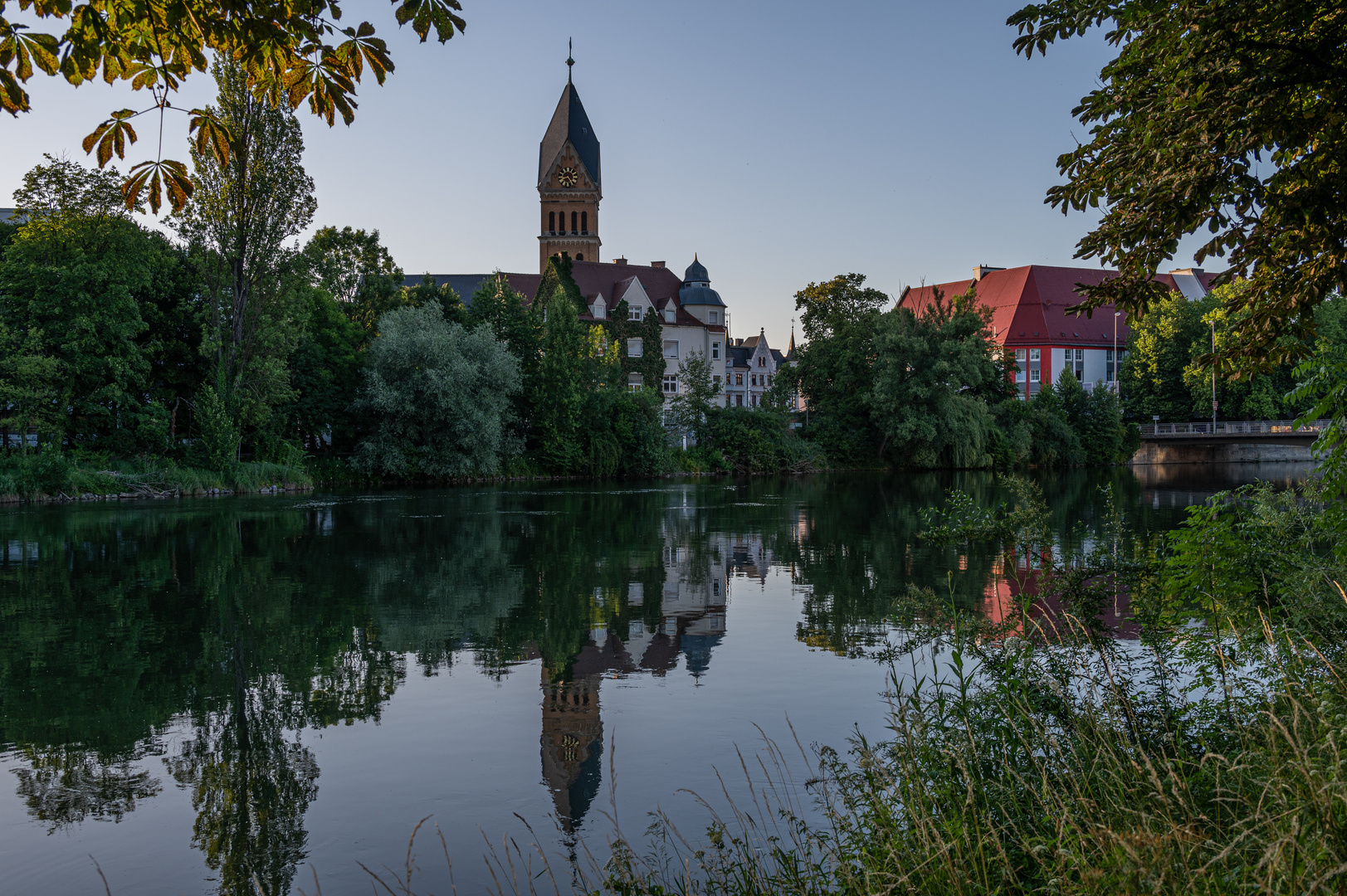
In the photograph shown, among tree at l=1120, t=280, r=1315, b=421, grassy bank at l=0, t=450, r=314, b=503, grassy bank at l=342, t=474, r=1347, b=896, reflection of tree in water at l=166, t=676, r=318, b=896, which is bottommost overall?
reflection of tree in water at l=166, t=676, r=318, b=896

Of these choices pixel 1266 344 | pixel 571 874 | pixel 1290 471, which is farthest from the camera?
pixel 1290 471

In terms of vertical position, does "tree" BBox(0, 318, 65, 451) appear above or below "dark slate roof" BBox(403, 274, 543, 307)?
below

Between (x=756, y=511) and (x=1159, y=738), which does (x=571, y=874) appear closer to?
(x=1159, y=738)

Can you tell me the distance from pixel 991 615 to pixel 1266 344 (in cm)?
555

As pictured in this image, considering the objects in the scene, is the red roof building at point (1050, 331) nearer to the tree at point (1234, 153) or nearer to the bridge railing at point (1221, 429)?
the bridge railing at point (1221, 429)

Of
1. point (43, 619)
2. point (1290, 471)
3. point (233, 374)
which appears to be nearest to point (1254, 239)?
point (43, 619)

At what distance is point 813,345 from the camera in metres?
63.6

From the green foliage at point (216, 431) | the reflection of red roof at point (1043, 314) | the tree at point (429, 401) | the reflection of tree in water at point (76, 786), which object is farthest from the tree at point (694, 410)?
the reflection of tree in water at point (76, 786)

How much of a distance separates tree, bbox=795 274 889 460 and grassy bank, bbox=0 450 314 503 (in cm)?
3189

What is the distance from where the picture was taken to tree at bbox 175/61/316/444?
1387 inches

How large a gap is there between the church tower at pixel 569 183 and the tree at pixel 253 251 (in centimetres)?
5293

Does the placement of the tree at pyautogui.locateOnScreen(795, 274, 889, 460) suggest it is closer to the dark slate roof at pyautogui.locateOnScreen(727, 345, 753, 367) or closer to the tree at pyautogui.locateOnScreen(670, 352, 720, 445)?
the tree at pyautogui.locateOnScreen(670, 352, 720, 445)

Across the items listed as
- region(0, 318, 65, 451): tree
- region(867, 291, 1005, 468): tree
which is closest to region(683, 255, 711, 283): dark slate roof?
region(867, 291, 1005, 468): tree

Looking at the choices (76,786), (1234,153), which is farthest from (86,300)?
(1234,153)
